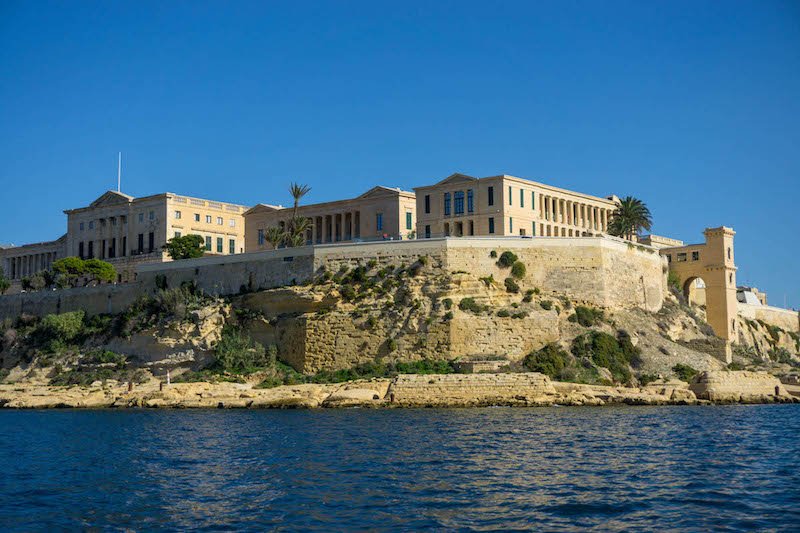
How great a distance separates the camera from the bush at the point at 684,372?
141 ft

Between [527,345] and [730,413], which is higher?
[527,345]

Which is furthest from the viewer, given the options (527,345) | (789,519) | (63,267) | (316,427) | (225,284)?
(63,267)

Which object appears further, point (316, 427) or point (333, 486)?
point (316, 427)

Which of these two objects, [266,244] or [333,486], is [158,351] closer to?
[266,244]

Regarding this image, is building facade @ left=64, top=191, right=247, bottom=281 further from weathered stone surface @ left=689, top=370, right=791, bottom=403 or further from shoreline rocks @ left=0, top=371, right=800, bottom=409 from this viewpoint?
weathered stone surface @ left=689, top=370, right=791, bottom=403

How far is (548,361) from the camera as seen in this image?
41.5 meters

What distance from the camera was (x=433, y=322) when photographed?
142ft

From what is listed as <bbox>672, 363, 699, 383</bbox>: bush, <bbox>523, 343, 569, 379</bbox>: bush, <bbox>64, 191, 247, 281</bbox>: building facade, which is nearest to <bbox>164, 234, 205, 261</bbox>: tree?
<bbox>64, 191, 247, 281</bbox>: building facade

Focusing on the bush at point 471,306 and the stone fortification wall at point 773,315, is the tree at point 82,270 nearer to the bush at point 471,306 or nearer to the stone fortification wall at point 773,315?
the bush at point 471,306

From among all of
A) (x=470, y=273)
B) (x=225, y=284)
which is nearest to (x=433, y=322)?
(x=470, y=273)

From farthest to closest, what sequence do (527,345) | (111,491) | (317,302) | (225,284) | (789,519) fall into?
(225,284)
(317,302)
(527,345)
(111,491)
(789,519)

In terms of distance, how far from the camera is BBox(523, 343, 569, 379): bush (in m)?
41.0

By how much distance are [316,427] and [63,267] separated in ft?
122

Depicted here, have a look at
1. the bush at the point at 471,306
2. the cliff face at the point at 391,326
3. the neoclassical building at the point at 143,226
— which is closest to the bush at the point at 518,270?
Answer: the cliff face at the point at 391,326
